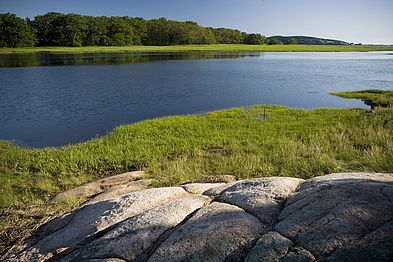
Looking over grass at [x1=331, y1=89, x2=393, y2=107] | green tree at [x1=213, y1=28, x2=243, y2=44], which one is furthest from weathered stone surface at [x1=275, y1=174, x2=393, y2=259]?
green tree at [x1=213, y1=28, x2=243, y2=44]

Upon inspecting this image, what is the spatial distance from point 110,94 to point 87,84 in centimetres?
750

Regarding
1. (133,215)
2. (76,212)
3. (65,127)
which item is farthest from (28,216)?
(65,127)

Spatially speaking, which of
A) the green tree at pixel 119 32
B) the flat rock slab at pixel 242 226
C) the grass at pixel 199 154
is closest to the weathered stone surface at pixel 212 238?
the flat rock slab at pixel 242 226

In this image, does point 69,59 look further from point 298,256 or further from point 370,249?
point 370,249

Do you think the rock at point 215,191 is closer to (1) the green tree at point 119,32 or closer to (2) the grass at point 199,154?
(2) the grass at point 199,154

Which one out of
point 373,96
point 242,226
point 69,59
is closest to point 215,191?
point 242,226

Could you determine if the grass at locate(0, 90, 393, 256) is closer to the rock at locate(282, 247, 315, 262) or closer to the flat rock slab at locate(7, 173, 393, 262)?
the flat rock slab at locate(7, 173, 393, 262)

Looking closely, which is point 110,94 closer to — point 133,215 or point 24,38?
point 133,215

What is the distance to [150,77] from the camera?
45.2 meters

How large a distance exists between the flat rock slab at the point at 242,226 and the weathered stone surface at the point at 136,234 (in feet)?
0.05

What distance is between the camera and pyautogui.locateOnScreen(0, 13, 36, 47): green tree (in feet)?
397

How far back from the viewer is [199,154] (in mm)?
14508

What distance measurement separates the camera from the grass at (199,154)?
9.97 m

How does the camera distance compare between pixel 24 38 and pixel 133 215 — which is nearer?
pixel 133 215
